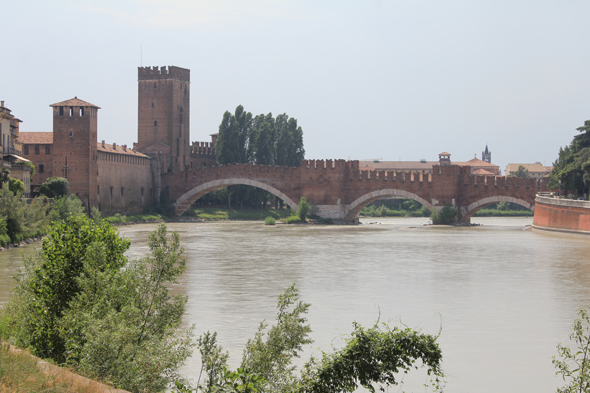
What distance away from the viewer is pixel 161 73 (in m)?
46.8

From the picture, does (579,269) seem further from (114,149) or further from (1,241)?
(114,149)

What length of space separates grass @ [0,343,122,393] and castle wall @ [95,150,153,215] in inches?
1251

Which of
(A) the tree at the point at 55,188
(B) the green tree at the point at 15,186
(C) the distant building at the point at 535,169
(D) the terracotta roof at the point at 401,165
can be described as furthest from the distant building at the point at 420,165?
(B) the green tree at the point at 15,186

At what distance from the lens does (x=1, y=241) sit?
21.6m

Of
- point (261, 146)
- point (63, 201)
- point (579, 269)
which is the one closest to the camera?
point (579, 269)

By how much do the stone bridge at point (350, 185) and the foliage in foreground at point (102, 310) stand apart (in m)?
31.2

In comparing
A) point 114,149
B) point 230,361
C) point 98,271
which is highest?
point 114,149

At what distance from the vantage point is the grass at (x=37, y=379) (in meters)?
5.08

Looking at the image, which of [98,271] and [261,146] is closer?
[98,271]

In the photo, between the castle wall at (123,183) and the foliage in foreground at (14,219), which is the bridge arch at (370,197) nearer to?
the castle wall at (123,183)

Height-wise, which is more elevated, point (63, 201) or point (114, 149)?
point (114, 149)

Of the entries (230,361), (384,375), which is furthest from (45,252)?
(384,375)

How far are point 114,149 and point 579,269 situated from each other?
28985mm

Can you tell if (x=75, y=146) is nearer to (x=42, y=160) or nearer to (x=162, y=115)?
A: (x=42, y=160)
